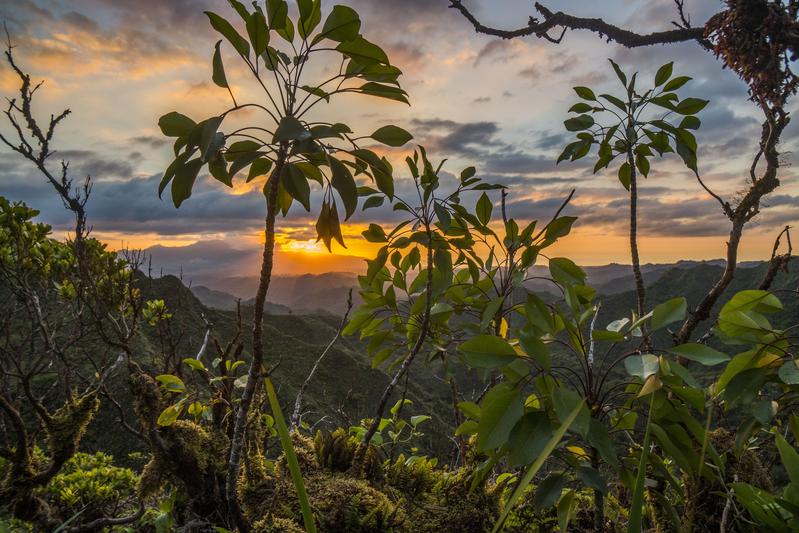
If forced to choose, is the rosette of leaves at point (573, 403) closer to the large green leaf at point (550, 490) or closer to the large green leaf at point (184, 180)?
the large green leaf at point (550, 490)

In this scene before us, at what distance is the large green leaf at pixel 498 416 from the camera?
1.13m

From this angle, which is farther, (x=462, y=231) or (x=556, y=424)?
(x=462, y=231)

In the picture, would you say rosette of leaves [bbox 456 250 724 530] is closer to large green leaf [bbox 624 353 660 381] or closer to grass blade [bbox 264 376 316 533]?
large green leaf [bbox 624 353 660 381]

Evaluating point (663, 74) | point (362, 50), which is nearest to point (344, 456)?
point (362, 50)

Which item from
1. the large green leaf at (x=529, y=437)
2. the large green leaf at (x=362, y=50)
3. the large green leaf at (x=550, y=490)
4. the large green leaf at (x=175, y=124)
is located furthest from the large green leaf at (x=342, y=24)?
the large green leaf at (x=550, y=490)

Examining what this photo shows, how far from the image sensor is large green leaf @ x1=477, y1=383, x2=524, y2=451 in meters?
1.13

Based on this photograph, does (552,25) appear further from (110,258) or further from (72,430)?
(110,258)

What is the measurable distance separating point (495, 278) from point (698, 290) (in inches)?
1030

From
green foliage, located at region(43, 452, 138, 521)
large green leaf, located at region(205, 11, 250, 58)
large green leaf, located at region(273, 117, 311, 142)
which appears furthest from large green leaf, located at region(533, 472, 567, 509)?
green foliage, located at region(43, 452, 138, 521)

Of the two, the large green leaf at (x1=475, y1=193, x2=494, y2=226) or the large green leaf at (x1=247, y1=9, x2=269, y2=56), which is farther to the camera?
the large green leaf at (x1=475, y1=193, x2=494, y2=226)

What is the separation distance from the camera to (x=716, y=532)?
1753 millimetres

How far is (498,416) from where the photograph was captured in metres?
1.17

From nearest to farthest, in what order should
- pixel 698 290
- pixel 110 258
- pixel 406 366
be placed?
1. pixel 406 366
2. pixel 110 258
3. pixel 698 290

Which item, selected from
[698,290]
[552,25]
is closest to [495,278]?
[552,25]
